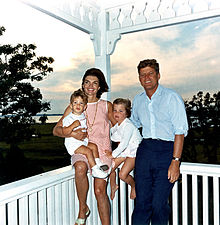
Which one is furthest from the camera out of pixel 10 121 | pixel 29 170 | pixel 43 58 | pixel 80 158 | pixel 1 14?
pixel 29 170

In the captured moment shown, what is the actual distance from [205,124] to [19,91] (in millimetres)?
3675

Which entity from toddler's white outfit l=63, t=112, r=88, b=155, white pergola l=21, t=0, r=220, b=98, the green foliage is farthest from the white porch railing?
the green foliage

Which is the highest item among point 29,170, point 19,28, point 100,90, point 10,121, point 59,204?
point 19,28

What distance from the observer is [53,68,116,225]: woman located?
2.10 metres

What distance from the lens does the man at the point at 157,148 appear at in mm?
1946

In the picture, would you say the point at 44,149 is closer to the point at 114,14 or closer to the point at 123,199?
the point at 123,199

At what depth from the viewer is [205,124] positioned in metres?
4.79

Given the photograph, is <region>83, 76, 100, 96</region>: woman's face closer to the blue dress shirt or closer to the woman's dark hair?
the woman's dark hair

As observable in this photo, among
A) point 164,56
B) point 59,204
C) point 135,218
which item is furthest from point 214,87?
point 59,204

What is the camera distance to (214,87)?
422 centimetres

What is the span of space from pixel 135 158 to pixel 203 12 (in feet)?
4.81

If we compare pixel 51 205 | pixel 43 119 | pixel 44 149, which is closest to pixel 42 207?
pixel 51 205

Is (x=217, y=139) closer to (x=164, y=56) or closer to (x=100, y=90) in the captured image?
(x=164, y=56)

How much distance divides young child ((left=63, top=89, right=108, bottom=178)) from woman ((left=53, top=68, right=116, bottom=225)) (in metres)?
0.08
